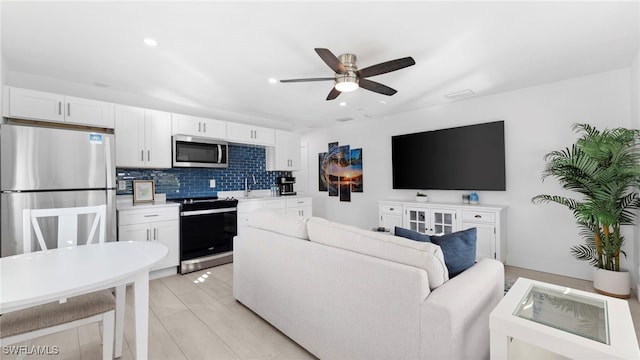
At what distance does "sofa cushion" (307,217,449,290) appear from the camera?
4.60ft

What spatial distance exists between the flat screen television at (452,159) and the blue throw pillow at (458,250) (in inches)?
98.3

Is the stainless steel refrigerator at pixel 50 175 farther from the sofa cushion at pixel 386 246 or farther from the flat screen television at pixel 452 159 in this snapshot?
the flat screen television at pixel 452 159

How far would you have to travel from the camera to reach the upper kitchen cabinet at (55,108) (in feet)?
9.21

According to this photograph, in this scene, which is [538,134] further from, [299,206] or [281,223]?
[299,206]

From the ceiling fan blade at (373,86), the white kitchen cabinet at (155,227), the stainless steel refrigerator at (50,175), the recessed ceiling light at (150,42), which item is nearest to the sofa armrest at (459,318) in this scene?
the ceiling fan blade at (373,86)

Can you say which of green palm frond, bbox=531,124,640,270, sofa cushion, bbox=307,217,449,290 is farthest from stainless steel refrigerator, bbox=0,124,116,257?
green palm frond, bbox=531,124,640,270

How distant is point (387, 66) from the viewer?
7.50 feet

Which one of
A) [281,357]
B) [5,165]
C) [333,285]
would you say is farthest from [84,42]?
[281,357]

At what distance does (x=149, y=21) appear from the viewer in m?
2.02

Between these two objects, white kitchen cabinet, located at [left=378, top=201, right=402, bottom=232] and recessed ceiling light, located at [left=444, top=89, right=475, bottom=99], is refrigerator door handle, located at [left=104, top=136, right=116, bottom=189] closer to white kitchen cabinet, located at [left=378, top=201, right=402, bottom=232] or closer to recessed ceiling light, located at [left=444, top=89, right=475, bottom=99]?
white kitchen cabinet, located at [left=378, top=201, right=402, bottom=232]

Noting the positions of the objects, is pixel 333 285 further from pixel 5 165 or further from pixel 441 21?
pixel 5 165

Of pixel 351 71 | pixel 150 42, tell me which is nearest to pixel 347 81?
pixel 351 71

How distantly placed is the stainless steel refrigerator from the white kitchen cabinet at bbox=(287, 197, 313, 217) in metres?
2.73

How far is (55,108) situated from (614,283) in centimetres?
612
